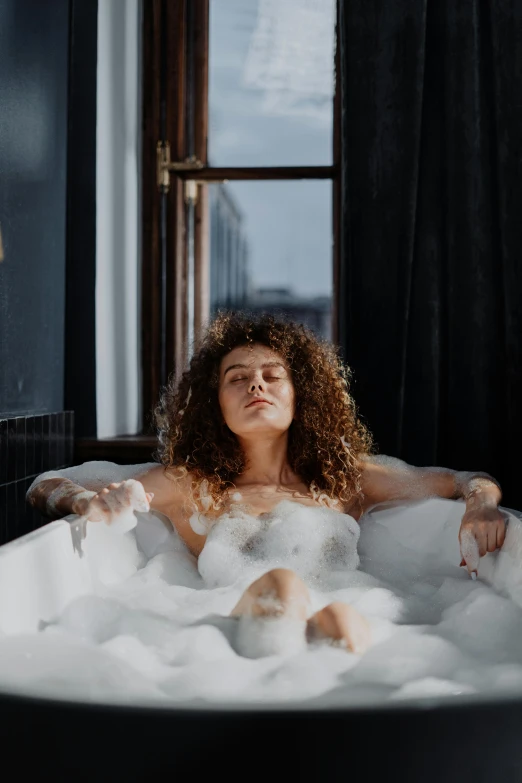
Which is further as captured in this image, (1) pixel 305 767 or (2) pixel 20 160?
(2) pixel 20 160

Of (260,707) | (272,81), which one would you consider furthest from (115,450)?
(260,707)

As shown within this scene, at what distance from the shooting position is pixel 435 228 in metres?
2.55

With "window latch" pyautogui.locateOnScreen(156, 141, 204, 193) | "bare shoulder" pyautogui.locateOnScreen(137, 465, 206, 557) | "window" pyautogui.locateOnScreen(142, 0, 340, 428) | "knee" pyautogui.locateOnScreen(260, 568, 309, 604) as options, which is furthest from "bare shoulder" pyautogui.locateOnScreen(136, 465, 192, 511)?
"window latch" pyautogui.locateOnScreen(156, 141, 204, 193)

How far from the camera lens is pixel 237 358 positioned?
2008 millimetres

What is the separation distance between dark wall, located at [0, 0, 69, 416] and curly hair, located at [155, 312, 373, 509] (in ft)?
1.59

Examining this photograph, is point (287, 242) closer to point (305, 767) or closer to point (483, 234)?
point (483, 234)

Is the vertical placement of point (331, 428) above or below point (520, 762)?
A: above

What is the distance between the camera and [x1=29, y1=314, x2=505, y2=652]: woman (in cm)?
194

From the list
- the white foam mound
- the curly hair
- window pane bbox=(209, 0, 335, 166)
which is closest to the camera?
the white foam mound

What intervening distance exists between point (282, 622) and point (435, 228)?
1597mm

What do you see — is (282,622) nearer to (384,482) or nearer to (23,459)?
(384,482)

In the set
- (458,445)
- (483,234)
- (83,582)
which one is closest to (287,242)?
(483,234)

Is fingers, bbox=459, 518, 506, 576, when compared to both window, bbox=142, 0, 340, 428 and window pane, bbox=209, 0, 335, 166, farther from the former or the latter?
window pane, bbox=209, 0, 335, 166

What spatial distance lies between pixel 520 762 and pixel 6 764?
57 cm
